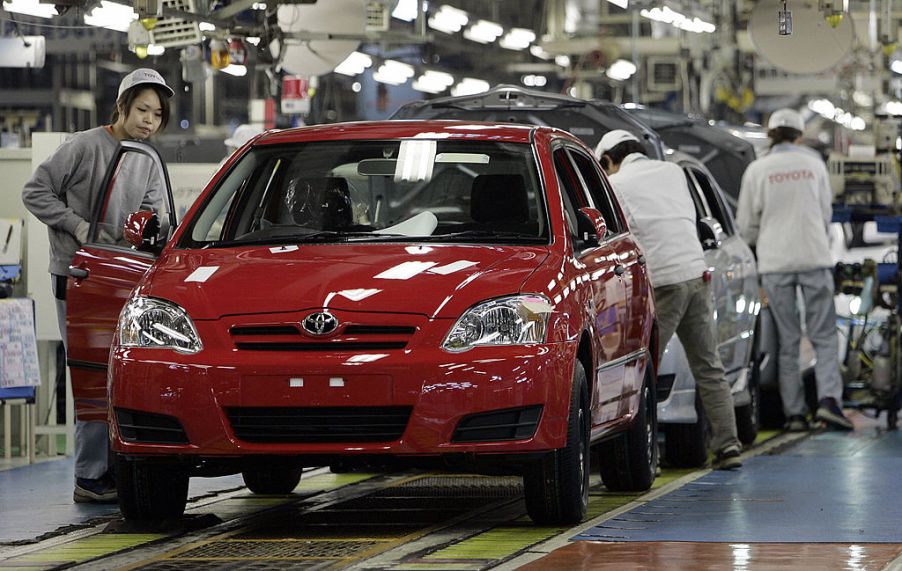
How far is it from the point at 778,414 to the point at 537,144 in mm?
5936

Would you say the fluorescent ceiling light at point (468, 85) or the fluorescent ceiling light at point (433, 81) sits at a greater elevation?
the fluorescent ceiling light at point (468, 85)

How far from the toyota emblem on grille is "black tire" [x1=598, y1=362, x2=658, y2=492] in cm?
228

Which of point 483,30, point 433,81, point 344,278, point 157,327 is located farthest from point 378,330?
point 433,81

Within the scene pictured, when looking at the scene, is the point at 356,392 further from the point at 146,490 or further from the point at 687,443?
the point at 687,443

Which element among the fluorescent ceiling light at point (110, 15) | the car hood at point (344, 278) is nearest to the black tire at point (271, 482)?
the car hood at point (344, 278)

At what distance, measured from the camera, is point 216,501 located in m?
8.59

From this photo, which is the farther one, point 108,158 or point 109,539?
point 108,158

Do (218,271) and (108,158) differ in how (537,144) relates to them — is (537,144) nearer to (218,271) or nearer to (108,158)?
(218,271)

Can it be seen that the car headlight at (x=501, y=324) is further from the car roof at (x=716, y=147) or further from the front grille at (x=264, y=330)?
the car roof at (x=716, y=147)

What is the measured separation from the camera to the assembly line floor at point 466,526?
6.36 m

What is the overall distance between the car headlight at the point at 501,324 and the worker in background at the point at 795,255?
254 inches

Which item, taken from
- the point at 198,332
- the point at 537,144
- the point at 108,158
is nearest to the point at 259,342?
the point at 198,332

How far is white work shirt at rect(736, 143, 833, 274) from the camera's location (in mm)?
12859

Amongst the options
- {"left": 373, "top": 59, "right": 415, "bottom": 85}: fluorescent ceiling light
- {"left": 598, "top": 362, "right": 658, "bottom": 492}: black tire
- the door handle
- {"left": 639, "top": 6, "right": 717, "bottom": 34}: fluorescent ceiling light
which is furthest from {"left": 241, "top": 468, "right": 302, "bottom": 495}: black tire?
{"left": 373, "top": 59, "right": 415, "bottom": 85}: fluorescent ceiling light
